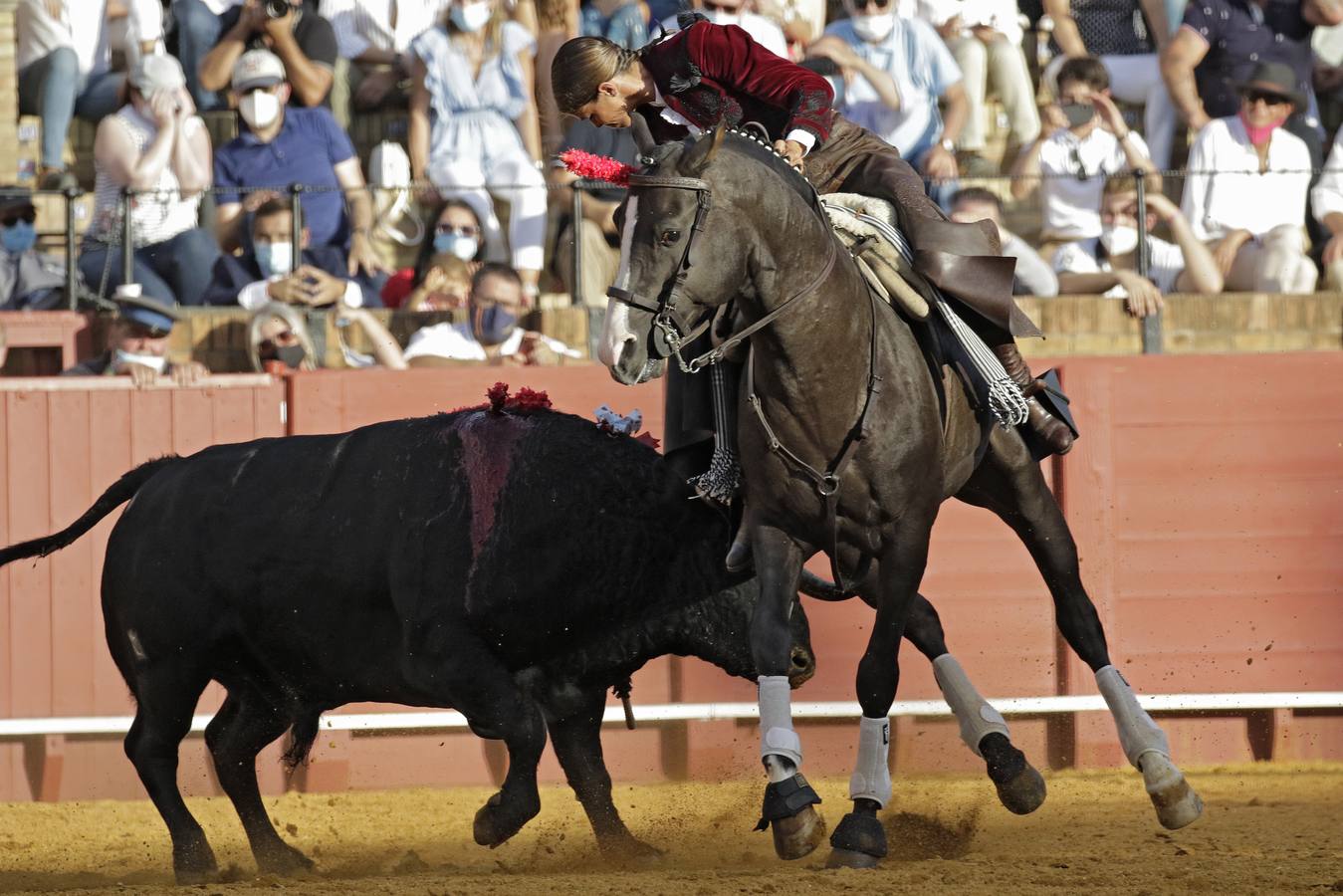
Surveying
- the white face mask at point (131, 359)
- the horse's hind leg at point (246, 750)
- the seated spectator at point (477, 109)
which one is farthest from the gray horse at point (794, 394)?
the seated spectator at point (477, 109)

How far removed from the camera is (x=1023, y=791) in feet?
19.2

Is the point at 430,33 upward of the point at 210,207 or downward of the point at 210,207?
upward

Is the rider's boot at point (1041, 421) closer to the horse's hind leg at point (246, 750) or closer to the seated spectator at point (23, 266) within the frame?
the horse's hind leg at point (246, 750)

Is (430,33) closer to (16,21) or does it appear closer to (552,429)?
(16,21)

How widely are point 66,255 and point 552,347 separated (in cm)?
250

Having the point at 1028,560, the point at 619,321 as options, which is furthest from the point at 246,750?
the point at 1028,560

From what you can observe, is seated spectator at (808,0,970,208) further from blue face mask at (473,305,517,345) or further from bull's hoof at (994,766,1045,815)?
bull's hoof at (994,766,1045,815)

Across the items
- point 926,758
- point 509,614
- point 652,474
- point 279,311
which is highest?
point 279,311

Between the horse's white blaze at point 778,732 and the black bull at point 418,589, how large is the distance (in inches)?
20.6

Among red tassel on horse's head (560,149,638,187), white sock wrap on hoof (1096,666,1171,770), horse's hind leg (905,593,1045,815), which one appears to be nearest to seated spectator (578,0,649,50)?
horse's hind leg (905,593,1045,815)

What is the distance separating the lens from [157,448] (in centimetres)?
831

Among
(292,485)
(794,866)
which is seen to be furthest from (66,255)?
(794,866)

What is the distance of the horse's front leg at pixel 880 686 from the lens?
5.33 m

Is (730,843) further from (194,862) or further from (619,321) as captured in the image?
(619,321)
